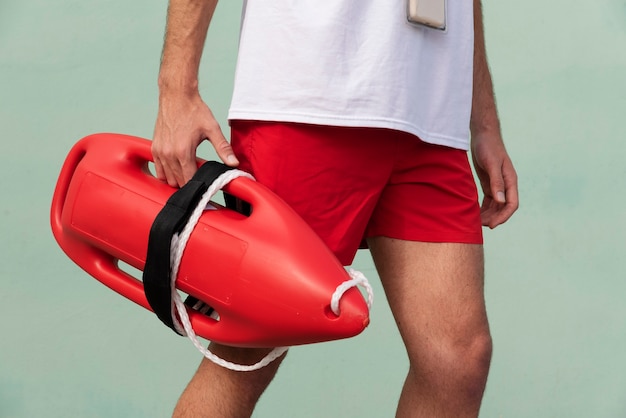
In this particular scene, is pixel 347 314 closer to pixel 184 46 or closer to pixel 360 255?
pixel 184 46

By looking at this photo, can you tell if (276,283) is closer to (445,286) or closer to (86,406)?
(445,286)

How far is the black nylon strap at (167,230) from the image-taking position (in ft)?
4.09

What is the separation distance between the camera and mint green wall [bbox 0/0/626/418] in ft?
7.74

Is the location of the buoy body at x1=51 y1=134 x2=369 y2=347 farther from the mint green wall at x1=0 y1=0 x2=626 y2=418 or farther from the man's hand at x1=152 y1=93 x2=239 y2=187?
the mint green wall at x1=0 y1=0 x2=626 y2=418

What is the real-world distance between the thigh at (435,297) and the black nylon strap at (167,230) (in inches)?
11.4

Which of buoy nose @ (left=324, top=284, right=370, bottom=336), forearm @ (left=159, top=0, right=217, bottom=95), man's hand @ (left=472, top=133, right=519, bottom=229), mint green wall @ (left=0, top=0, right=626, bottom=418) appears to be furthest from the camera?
mint green wall @ (left=0, top=0, right=626, bottom=418)

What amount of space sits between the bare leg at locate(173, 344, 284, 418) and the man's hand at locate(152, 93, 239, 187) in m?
0.25

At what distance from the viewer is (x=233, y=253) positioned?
4.04 ft

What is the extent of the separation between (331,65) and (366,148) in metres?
0.12

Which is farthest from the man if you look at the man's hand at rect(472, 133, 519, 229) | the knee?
the man's hand at rect(472, 133, 519, 229)

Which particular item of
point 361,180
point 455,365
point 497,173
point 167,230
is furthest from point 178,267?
point 497,173

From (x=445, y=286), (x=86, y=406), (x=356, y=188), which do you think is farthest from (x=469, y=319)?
(x=86, y=406)

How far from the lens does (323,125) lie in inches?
51.8

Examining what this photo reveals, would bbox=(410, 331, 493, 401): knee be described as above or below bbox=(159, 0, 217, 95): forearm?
below
